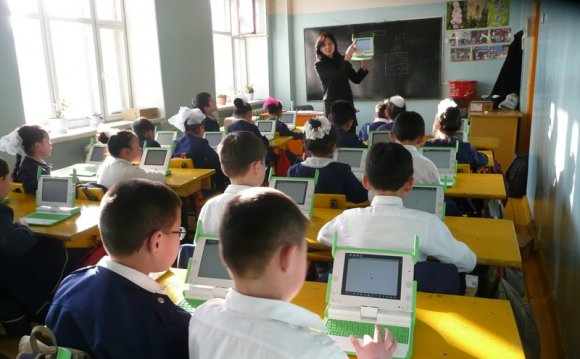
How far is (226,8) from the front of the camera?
8.42 meters

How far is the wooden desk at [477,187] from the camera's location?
3059 mm

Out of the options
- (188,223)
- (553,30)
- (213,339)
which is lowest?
(188,223)

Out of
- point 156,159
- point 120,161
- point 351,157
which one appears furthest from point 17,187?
point 351,157

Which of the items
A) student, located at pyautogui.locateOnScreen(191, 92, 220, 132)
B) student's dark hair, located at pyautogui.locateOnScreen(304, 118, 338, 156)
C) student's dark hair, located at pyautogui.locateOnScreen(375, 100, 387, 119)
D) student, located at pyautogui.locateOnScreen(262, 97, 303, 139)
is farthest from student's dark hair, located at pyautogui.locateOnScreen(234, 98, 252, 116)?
student's dark hair, located at pyautogui.locateOnScreen(304, 118, 338, 156)

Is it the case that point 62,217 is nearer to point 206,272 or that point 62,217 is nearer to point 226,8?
point 206,272

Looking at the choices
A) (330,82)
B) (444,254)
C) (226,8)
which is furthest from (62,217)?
(226,8)

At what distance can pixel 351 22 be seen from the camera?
27.9 ft

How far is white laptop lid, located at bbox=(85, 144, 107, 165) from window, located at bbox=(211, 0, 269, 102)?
4138 millimetres

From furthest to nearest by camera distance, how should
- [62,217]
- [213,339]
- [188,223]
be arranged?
[188,223] < [62,217] < [213,339]

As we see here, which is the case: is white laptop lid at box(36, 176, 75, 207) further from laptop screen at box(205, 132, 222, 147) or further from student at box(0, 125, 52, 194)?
laptop screen at box(205, 132, 222, 147)

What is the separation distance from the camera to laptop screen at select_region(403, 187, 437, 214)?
7.56 ft

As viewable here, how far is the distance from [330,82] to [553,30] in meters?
2.15

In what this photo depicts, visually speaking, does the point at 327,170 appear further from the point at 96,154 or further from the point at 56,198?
the point at 96,154

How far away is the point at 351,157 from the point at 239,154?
138 centimetres
